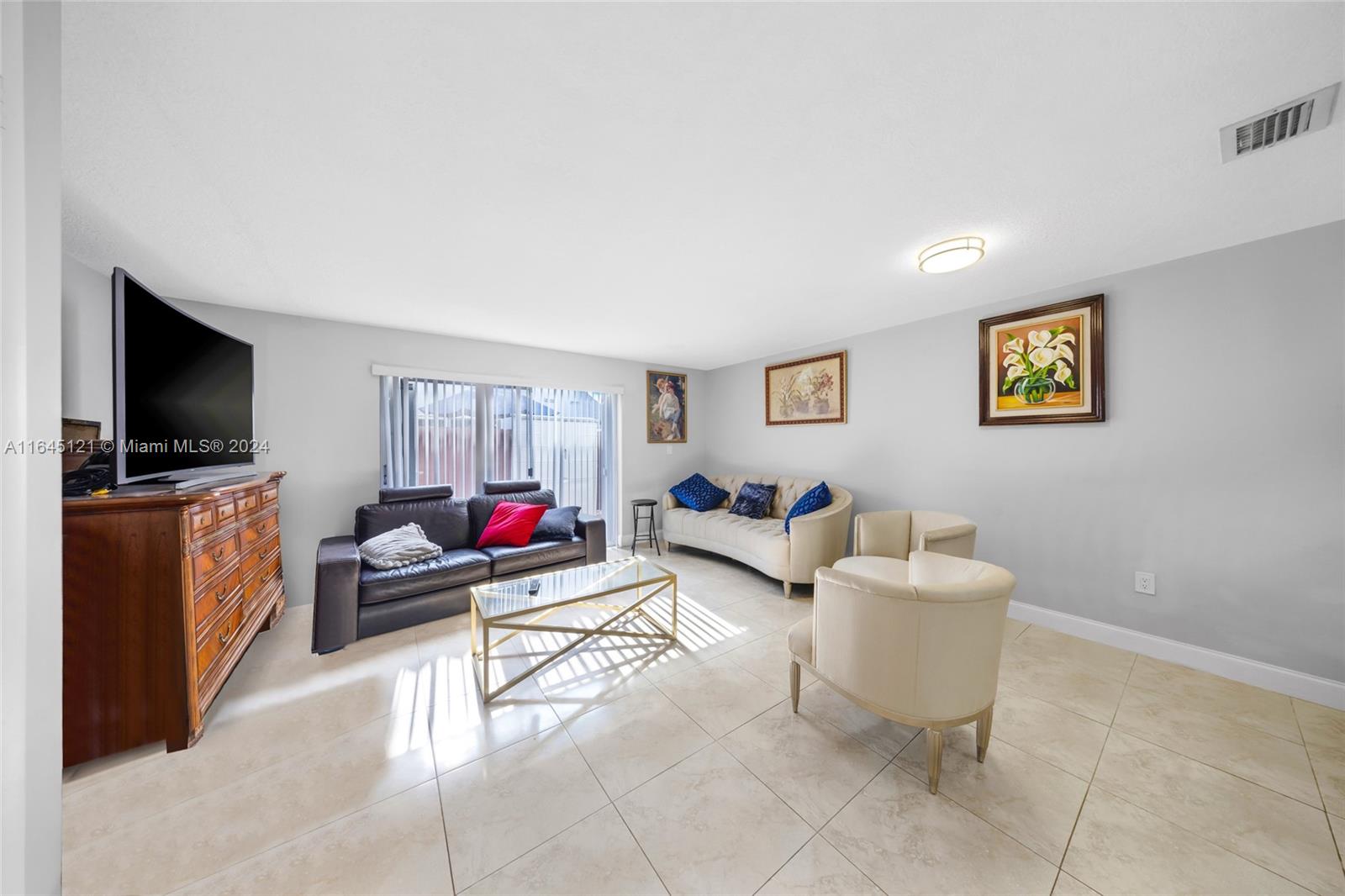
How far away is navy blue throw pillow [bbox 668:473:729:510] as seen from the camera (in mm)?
4867

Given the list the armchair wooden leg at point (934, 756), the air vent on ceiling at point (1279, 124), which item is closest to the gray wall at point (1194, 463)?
the air vent on ceiling at point (1279, 124)

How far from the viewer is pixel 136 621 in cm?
167

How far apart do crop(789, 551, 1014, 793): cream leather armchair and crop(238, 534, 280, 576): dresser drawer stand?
313 centimetres

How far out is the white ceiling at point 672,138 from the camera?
108 cm

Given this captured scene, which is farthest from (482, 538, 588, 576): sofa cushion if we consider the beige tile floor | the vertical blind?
the vertical blind

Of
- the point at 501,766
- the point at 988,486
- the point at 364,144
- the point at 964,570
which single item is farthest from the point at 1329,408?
the point at 364,144

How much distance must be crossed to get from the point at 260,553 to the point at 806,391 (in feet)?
15.0

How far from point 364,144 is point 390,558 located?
250 cm

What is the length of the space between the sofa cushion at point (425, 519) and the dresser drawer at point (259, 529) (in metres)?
0.47

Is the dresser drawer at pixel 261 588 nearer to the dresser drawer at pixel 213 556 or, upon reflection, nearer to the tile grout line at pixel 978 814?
the dresser drawer at pixel 213 556

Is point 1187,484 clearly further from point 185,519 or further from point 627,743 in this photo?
point 185,519

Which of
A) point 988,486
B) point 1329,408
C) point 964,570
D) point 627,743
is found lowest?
point 627,743

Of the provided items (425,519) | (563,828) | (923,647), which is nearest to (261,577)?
(425,519)

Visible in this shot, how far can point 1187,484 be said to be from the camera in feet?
7.93
